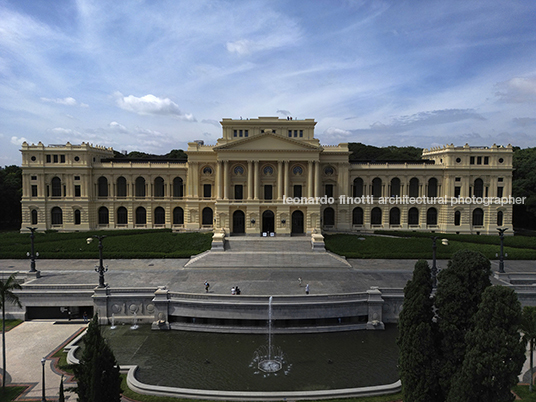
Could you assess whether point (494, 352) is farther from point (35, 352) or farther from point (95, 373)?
point (35, 352)

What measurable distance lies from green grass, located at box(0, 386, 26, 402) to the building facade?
38.4 meters

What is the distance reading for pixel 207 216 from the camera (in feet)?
213

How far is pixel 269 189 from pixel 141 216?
24606 millimetres

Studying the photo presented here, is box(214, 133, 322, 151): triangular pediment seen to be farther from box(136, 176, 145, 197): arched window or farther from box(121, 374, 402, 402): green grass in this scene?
box(121, 374, 402, 402): green grass

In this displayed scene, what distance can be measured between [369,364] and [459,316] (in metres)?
9.95

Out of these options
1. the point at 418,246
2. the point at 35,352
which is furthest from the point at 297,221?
the point at 35,352

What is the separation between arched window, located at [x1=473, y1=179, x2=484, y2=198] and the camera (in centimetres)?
6588

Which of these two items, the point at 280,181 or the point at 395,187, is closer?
the point at 280,181

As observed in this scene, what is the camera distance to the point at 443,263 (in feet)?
151

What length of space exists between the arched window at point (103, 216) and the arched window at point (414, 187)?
54.8 meters

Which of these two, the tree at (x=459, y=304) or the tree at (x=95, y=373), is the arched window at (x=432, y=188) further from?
the tree at (x=95, y=373)

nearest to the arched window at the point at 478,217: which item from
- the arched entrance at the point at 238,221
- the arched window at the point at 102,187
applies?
the arched entrance at the point at 238,221

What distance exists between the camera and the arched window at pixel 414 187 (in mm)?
67938

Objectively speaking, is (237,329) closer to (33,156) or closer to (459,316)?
(459,316)
